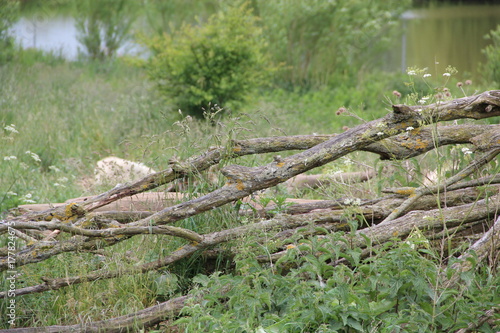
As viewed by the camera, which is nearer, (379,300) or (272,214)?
(379,300)

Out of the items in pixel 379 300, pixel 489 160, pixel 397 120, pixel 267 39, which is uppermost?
pixel 267 39

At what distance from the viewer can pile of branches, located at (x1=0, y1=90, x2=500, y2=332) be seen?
Answer: 311 cm

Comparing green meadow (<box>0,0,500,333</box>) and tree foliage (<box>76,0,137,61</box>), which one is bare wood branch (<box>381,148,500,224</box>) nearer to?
green meadow (<box>0,0,500,333</box>)

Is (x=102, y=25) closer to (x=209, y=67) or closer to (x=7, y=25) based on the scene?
(x=7, y=25)

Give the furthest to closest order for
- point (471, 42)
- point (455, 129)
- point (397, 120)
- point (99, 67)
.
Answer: point (471, 42) < point (99, 67) < point (455, 129) < point (397, 120)

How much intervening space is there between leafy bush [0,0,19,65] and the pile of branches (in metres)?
8.15

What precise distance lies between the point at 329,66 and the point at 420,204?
1030 cm

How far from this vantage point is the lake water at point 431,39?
17703mm

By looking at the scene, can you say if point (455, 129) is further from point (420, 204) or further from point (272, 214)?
point (272, 214)

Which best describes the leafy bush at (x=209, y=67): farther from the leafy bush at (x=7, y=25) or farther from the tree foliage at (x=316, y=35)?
the tree foliage at (x=316, y=35)

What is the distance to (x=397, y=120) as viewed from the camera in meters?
3.38

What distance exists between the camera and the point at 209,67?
908 cm

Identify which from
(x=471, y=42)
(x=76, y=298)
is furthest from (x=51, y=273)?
(x=471, y=42)

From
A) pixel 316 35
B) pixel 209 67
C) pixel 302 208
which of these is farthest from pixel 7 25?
pixel 302 208
